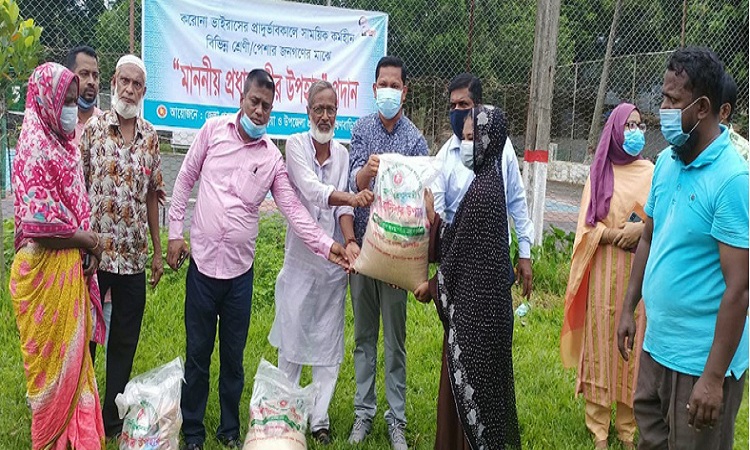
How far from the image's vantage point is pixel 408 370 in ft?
15.5

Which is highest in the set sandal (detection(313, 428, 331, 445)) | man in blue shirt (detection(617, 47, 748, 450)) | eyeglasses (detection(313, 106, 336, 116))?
eyeglasses (detection(313, 106, 336, 116))

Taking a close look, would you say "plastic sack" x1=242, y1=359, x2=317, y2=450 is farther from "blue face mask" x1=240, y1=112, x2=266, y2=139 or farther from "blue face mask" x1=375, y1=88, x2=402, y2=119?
"blue face mask" x1=375, y1=88, x2=402, y2=119

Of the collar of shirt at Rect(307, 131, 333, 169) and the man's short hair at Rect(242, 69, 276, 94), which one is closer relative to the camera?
the man's short hair at Rect(242, 69, 276, 94)

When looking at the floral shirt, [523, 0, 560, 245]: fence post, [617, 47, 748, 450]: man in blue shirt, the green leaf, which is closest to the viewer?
[617, 47, 748, 450]: man in blue shirt

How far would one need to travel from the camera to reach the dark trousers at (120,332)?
3408 mm

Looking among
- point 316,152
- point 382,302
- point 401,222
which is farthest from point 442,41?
point 401,222

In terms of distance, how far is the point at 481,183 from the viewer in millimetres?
2846

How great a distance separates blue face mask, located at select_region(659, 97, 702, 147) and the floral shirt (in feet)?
7.89

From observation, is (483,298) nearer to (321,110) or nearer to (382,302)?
(382,302)

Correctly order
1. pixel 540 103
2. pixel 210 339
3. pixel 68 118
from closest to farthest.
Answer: pixel 68 118 → pixel 210 339 → pixel 540 103

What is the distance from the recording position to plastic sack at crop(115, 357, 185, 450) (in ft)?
10.3

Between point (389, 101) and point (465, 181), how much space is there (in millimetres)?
623

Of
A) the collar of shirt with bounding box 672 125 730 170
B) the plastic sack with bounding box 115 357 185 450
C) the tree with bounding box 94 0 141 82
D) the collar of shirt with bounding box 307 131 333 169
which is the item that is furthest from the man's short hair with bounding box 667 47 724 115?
the tree with bounding box 94 0 141 82

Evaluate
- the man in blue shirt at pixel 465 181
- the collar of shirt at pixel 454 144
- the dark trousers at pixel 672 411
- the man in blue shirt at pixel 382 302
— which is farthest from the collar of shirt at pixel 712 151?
the man in blue shirt at pixel 382 302
